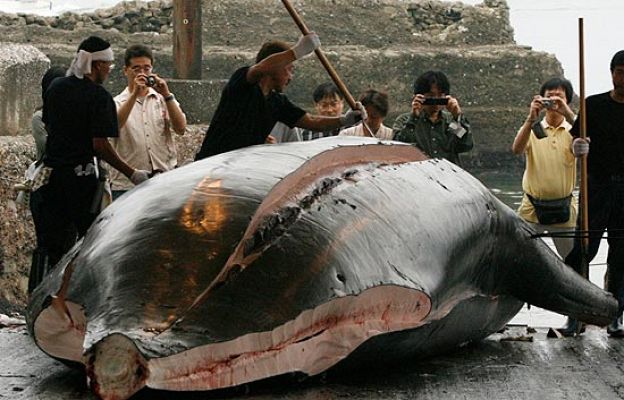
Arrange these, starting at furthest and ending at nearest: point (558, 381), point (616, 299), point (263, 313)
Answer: point (616, 299) → point (558, 381) → point (263, 313)

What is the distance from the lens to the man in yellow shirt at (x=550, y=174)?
8.99m

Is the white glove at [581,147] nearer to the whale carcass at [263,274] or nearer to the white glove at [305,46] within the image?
the white glove at [305,46]

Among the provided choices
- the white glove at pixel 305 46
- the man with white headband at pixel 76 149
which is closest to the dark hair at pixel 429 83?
the white glove at pixel 305 46

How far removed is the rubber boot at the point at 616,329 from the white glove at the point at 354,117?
2.10 metres

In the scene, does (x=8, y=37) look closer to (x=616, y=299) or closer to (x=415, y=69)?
(x=415, y=69)

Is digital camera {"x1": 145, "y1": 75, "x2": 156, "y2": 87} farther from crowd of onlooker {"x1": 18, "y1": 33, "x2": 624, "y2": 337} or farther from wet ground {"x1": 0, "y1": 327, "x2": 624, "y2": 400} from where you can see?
wet ground {"x1": 0, "y1": 327, "x2": 624, "y2": 400}

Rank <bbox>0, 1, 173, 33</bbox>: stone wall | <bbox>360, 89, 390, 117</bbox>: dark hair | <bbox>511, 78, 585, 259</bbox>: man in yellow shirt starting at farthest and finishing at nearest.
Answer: <bbox>0, 1, 173, 33</bbox>: stone wall < <bbox>360, 89, 390, 117</bbox>: dark hair < <bbox>511, 78, 585, 259</bbox>: man in yellow shirt

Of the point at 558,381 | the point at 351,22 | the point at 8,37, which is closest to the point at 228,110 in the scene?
the point at 558,381

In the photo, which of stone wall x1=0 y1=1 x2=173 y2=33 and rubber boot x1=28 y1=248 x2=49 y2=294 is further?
stone wall x1=0 y1=1 x2=173 y2=33

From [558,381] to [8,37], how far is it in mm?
28210

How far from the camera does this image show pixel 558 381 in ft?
19.1

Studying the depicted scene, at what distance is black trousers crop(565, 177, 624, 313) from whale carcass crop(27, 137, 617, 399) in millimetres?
1709

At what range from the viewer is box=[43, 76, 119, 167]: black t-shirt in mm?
7871

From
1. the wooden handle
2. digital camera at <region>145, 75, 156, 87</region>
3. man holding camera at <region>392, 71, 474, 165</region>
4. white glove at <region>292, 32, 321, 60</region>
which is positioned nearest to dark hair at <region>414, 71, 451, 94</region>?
man holding camera at <region>392, 71, 474, 165</region>
